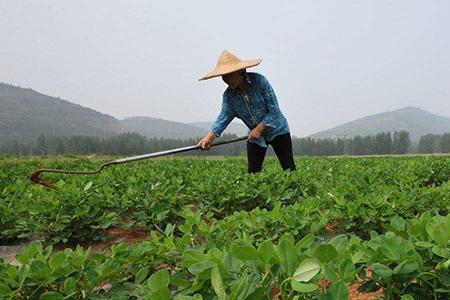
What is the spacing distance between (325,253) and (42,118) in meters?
174

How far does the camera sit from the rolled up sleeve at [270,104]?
14.9 feet

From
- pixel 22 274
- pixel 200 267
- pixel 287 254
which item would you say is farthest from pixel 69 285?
pixel 287 254

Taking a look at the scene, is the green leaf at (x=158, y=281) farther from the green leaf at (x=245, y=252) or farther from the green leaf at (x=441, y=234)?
the green leaf at (x=441, y=234)

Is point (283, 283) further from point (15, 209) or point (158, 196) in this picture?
point (15, 209)

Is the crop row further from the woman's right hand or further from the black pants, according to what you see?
the black pants

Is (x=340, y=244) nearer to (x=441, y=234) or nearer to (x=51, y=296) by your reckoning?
(x=441, y=234)

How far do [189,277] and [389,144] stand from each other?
95323mm

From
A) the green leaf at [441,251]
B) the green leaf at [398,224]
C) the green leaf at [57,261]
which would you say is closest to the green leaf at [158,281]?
the green leaf at [57,261]

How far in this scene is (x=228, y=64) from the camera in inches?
176

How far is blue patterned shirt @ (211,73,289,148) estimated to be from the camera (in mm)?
4555

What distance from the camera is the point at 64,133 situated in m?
155

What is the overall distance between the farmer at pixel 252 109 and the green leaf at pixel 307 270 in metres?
3.27

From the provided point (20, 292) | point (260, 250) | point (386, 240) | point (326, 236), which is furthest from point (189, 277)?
point (326, 236)

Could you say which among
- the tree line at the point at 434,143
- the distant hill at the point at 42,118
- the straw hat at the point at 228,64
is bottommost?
the tree line at the point at 434,143
